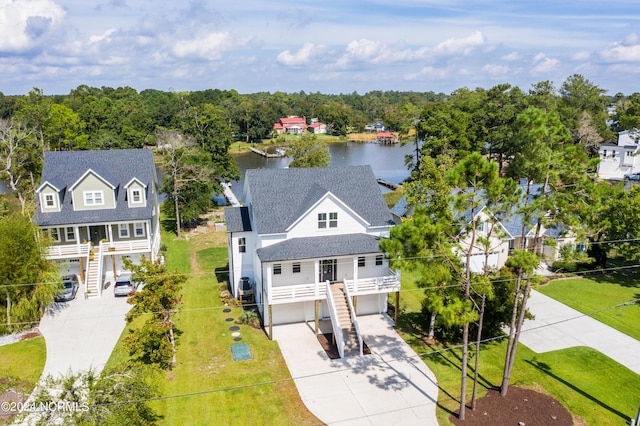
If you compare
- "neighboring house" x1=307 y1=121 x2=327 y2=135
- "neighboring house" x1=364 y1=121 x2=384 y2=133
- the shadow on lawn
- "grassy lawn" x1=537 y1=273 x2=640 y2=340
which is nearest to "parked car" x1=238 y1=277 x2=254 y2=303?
the shadow on lawn

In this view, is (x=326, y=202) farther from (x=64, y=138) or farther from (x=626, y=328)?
(x=64, y=138)

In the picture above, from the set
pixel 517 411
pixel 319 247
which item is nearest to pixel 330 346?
pixel 319 247

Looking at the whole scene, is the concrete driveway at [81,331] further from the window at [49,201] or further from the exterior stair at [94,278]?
the window at [49,201]

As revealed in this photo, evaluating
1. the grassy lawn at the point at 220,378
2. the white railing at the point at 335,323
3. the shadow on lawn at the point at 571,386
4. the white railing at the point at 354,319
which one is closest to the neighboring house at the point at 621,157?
the shadow on lawn at the point at 571,386

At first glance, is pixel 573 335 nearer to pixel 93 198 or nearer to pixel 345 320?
pixel 345 320

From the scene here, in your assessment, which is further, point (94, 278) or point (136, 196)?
point (136, 196)
